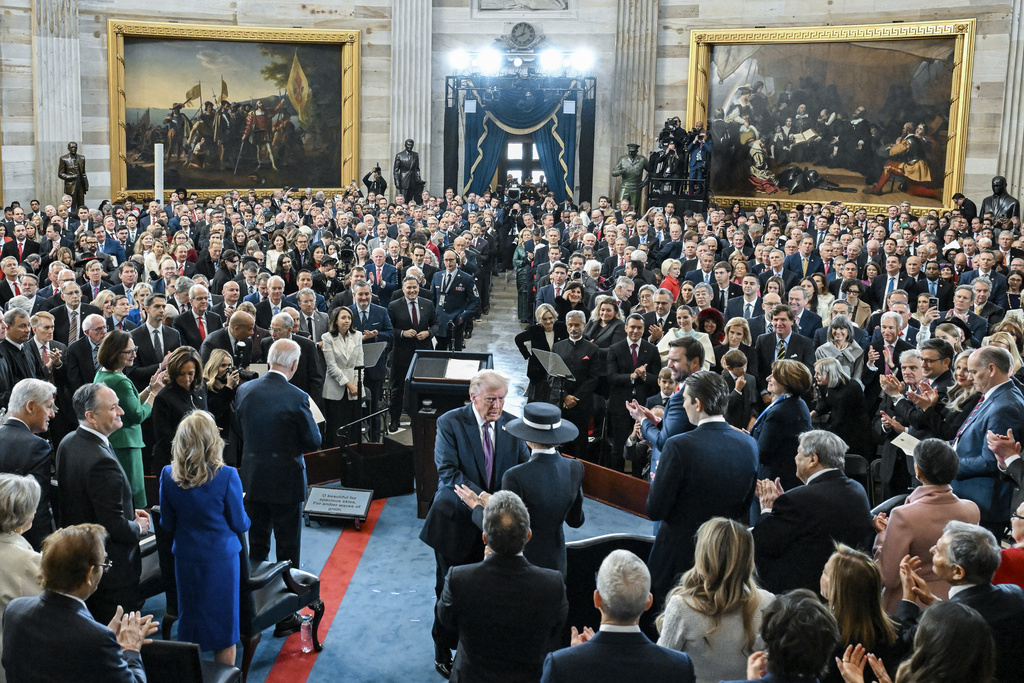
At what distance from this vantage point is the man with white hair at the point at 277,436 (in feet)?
20.1

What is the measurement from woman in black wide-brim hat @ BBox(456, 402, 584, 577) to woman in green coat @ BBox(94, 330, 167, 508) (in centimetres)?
263

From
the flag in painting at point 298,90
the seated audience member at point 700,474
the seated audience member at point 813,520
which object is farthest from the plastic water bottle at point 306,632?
the flag in painting at point 298,90

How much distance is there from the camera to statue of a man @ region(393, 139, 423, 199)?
78.8ft

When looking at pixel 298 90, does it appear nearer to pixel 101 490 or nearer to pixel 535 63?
pixel 535 63

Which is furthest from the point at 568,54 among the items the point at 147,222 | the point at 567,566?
the point at 567,566

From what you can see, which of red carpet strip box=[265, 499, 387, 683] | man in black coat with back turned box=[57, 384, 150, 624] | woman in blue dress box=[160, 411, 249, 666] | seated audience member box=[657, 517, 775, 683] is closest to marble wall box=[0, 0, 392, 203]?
red carpet strip box=[265, 499, 387, 683]

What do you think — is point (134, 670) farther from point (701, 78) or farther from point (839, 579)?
point (701, 78)

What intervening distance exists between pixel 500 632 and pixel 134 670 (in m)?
1.42

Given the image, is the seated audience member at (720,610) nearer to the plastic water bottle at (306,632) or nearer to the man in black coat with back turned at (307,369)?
the plastic water bottle at (306,632)

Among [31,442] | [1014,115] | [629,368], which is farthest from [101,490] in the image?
[1014,115]

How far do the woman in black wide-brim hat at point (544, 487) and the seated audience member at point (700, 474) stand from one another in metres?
0.46

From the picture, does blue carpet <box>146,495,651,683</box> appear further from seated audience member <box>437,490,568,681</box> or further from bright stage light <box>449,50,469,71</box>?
bright stage light <box>449,50,469,71</box>

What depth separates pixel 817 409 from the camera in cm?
777

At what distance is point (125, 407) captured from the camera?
6.56 metres
